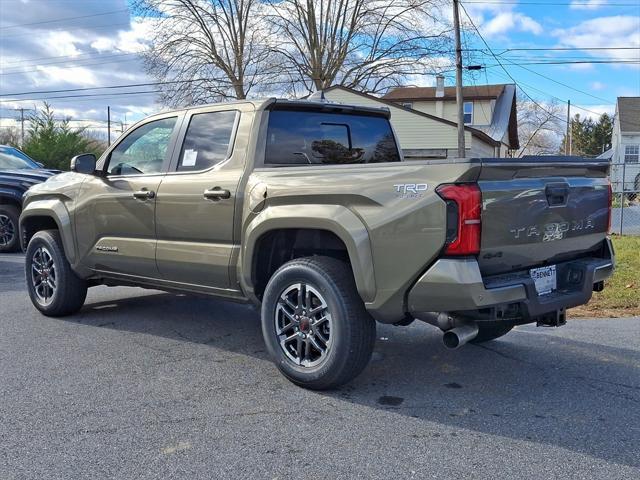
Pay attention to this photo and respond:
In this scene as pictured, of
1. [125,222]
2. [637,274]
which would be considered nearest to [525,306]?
[125,222]

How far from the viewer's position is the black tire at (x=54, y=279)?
6109mm

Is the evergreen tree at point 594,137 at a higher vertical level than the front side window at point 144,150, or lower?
higher

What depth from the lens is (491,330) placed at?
196 inches

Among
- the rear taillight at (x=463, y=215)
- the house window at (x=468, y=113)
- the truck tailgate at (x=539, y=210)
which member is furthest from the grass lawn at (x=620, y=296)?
A: the house window at (x=468, y=113)

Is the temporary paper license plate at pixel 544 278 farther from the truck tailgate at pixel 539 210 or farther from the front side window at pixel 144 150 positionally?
the front side window at pixel 144 150

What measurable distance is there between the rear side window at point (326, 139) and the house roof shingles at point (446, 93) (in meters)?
27.8

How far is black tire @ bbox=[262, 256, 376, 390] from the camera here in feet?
12.8

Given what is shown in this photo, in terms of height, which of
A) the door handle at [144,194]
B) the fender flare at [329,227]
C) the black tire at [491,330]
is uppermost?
the door handle at [144,194]

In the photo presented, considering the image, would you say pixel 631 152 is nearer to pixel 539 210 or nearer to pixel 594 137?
pixel 594 137

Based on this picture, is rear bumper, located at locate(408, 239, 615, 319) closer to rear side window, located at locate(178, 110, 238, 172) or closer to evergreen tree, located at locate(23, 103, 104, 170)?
rear side window, located at locate(178, 110, 238, 172)

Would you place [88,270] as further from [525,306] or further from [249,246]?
A: [525,306]

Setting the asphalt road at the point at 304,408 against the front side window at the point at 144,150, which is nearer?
the asphalt road at the point at 304,408

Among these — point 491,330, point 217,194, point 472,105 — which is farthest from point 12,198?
point 472,105

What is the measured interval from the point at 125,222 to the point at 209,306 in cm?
172
